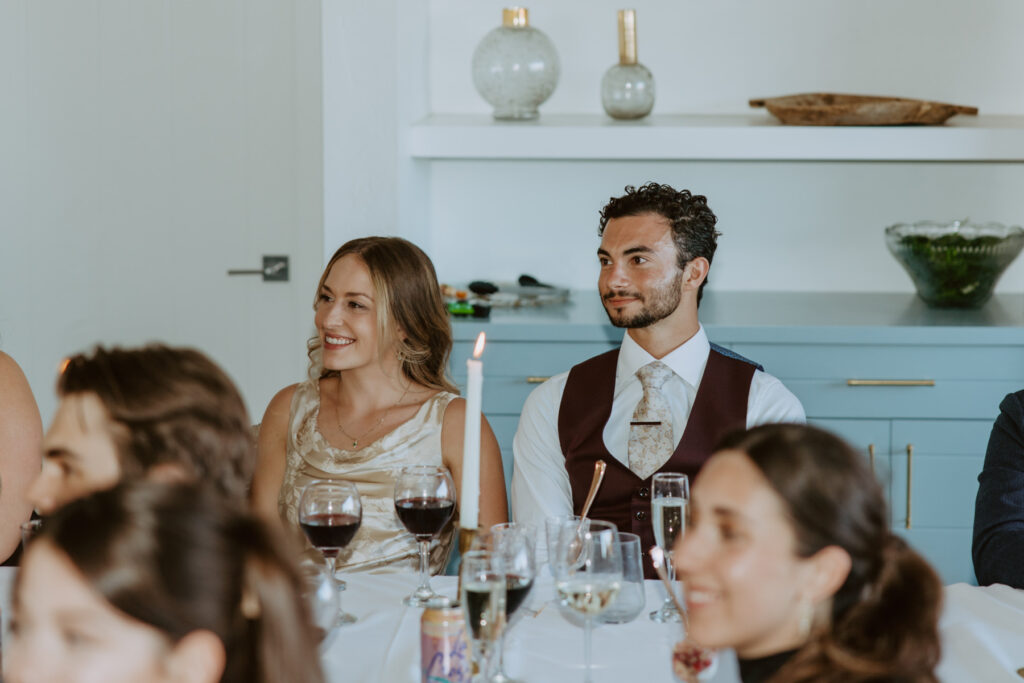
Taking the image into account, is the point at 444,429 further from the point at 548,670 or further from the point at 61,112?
the point at 61,112

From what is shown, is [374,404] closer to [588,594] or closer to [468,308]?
[468,308]

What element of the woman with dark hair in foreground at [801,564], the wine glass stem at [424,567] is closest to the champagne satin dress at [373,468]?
the wine glass stem at [424,567]

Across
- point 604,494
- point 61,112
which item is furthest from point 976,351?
point 61,112

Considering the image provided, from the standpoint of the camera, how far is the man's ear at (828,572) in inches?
39.0

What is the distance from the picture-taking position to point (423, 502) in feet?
4.97

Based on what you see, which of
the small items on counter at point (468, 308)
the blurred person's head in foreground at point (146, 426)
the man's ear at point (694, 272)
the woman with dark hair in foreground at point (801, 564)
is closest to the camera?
the woman with dark hair in foreground at point (801, 564)

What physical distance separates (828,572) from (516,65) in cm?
235

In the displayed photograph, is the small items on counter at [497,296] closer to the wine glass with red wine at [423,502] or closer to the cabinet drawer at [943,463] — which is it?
the cabinet drawer at [943,463]

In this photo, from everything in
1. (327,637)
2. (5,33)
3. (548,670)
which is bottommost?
(548,670)

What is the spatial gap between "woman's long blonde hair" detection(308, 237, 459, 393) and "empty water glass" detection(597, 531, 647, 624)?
96 cm

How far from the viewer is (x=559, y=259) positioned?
353cm

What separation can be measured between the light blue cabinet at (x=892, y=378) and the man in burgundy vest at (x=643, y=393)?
2.03 feet

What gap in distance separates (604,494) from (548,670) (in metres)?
0.81

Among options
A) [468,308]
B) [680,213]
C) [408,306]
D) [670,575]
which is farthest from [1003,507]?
[468,308]
